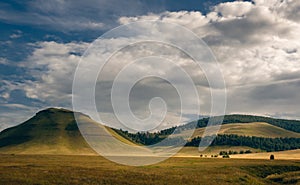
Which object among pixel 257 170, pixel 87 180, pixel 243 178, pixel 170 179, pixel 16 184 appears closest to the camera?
pixel 16 184

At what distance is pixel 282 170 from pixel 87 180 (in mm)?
43329

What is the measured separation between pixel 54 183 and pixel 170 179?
1430 centimetres

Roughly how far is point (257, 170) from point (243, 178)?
61.0ft

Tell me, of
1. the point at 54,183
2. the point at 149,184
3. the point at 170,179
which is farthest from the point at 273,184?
the point at 54,183

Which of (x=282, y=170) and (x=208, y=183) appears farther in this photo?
(x=282, y=170)

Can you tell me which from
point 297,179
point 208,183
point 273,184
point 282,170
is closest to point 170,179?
point 208,183

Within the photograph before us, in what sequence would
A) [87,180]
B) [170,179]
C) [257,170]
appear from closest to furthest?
[87,180] → [170,179] → [257,170]

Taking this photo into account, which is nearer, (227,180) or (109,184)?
(109,184)

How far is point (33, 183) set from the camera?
37.2 metres

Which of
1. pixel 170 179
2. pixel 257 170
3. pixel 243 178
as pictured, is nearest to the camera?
pixel 170 179

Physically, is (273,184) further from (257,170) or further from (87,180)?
(87,180)

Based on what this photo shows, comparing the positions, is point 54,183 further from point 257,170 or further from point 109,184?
point 257,170

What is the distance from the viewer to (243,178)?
46.6m

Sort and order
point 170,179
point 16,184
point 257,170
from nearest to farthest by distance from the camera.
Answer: point 16,184
point 170,179
point 257,170
